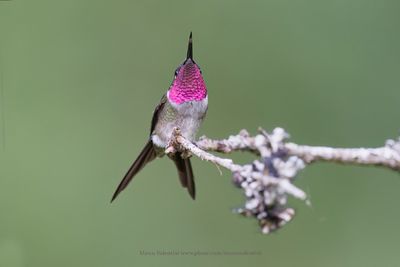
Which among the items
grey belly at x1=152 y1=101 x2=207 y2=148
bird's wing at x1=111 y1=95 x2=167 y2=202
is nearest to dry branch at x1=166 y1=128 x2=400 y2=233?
bird's wing at x1=111 y1=95 x2=167 y2=202

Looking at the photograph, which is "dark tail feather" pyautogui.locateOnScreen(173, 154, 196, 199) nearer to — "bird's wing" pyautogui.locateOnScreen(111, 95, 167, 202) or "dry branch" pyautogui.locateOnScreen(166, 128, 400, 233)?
"bird's wing" pyautogui.locateOnScreen(111, 95, 167, 202)

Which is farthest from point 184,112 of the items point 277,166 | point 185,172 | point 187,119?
point 277,166

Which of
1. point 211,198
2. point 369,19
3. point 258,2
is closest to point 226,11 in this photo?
point 258,2

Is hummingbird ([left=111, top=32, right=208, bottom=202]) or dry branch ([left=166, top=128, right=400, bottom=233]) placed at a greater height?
hummingbird ([left=111, top=32, right=208, bottom=202])

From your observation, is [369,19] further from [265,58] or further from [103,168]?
[103,168]

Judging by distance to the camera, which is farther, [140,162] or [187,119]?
[187,119]

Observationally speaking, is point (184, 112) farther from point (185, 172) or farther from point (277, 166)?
point (277, 166)
